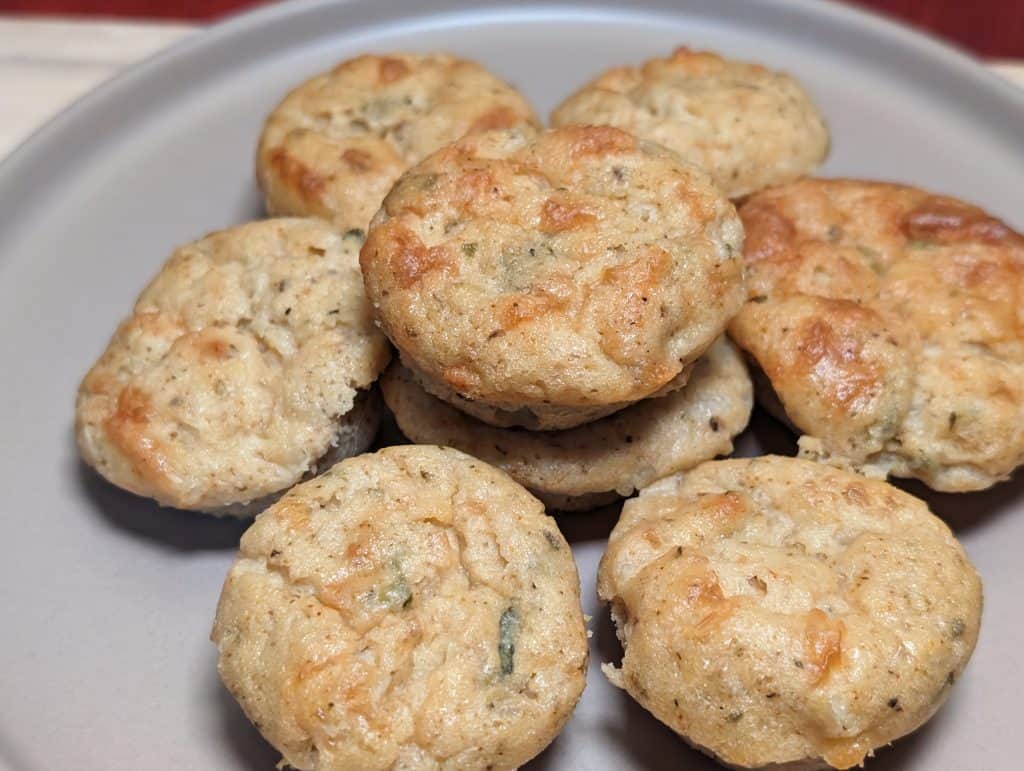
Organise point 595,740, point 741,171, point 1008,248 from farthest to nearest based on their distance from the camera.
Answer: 1. point 741,171
2. point 1008,248
3. point 595,740

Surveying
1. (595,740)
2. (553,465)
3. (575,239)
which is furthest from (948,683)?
(575,239)

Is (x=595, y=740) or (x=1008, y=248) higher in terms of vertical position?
(x=1008, y=248)

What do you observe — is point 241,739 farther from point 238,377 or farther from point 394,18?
point 394,18

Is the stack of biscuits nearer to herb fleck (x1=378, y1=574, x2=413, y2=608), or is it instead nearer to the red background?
herb fleck (x1=378, y1=574, x2=413, y2=608)

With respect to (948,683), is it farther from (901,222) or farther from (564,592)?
(901,222)

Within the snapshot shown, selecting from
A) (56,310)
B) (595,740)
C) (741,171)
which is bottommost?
(595,740)

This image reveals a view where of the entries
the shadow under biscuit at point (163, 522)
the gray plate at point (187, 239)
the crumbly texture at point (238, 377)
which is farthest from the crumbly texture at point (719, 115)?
the shadow under biscuit at point (163, 522)
